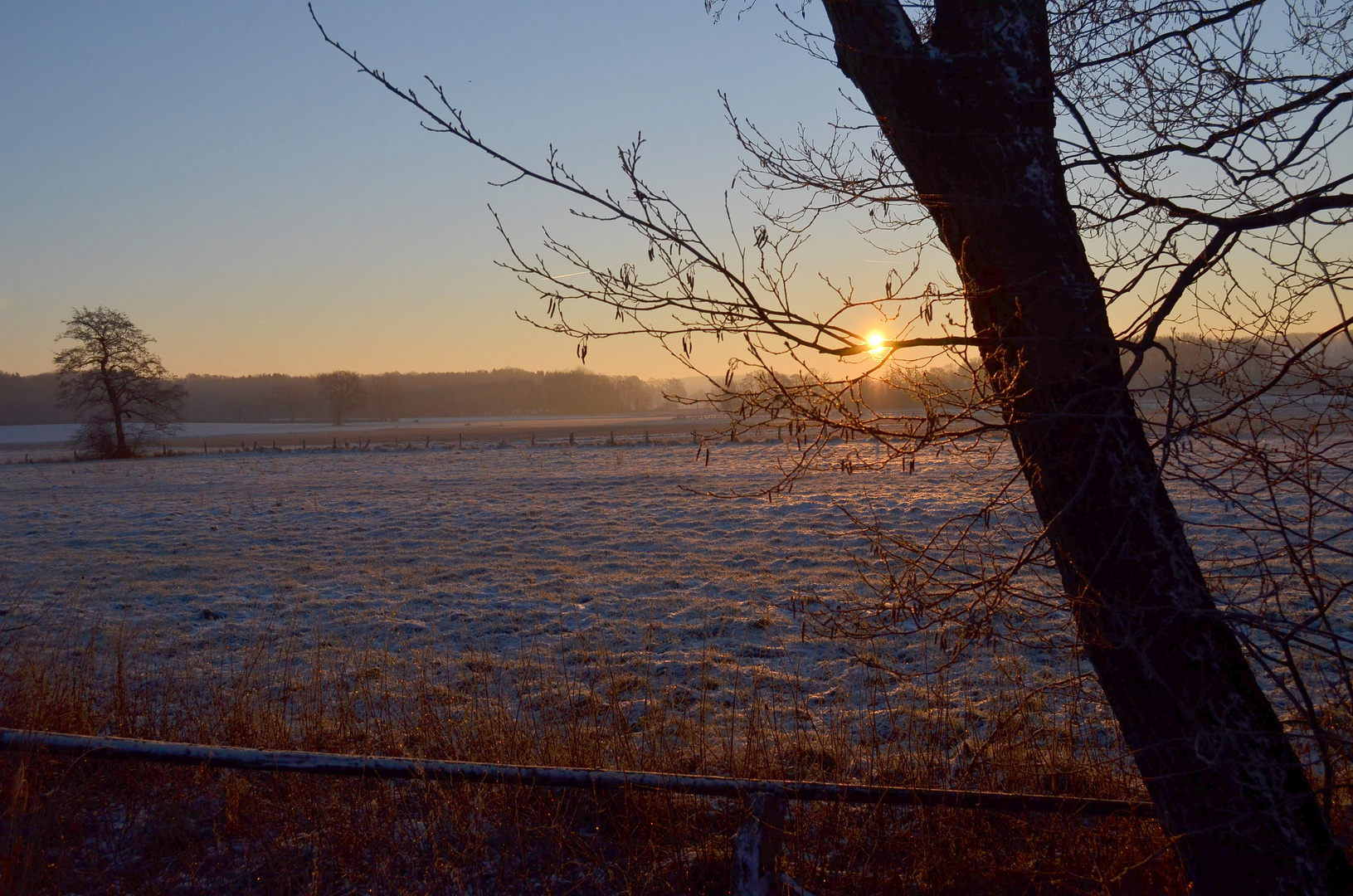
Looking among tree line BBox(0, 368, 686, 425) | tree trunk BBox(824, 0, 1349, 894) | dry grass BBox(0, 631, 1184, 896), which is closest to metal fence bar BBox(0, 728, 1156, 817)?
dry grass BBox(0, 631, 1184, 896)

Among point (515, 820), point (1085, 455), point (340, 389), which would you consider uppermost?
point (340, 389)

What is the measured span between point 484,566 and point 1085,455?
395 inches

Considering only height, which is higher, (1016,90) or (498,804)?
(1016,90)

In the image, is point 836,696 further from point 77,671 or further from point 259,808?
point 77,671

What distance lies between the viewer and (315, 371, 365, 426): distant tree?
Answer: 10331 centimetres

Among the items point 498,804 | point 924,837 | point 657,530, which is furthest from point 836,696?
point 657,530

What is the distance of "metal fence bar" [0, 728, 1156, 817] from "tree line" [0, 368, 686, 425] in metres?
125

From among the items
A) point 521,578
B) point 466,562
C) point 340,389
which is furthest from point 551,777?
point 340,389

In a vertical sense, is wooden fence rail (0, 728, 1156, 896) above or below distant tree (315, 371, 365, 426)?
below

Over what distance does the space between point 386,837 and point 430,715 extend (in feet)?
3.65

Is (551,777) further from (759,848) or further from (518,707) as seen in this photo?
(518,707)

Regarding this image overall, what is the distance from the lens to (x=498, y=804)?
3.98 metres

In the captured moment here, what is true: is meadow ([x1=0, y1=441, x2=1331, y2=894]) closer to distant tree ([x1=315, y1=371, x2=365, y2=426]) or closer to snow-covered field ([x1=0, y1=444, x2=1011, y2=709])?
snow-covered field ([x1=0, y1=444, x2=1011, y2=709])

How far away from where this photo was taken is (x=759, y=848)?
295 cm
